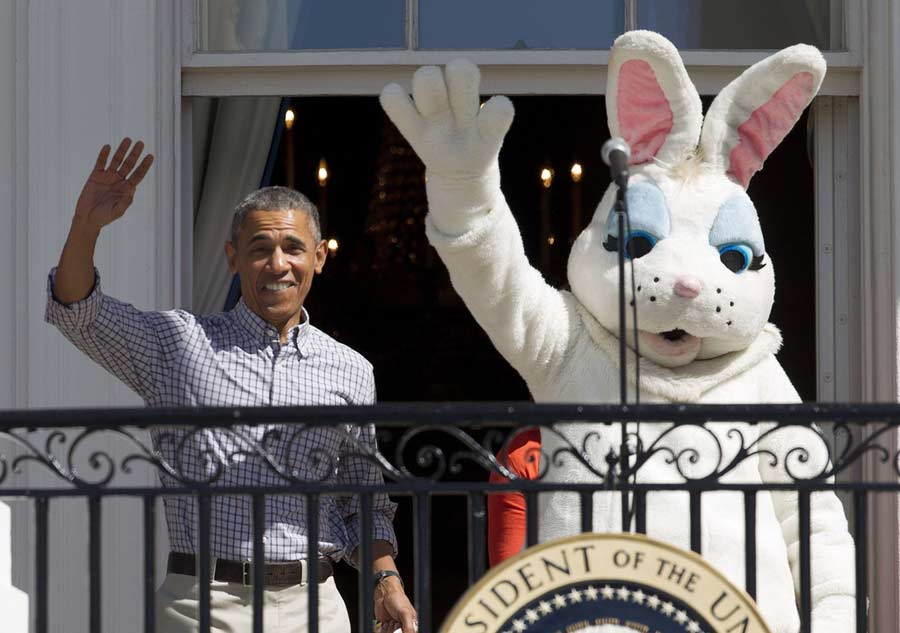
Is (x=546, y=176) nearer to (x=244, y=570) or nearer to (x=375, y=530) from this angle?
(x=375, y=530)

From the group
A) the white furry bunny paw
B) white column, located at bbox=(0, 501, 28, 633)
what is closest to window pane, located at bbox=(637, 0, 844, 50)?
the white furry bunny paw

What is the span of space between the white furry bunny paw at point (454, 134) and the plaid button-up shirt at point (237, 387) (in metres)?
0.55

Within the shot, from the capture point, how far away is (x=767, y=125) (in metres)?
4.79

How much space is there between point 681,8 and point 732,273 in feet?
4.34

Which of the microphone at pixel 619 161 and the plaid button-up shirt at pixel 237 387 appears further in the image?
the plaid button-up shirt at pixel 237 387

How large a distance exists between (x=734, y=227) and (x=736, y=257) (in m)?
0.08

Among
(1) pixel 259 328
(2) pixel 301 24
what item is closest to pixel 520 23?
(2) pixel 301 24

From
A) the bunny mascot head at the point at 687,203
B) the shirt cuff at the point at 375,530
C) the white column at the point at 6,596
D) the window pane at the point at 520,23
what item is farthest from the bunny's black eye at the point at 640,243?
the white column at the point at 6,596

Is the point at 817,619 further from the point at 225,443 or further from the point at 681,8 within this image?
the point at 681,8

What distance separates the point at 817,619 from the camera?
4484mm

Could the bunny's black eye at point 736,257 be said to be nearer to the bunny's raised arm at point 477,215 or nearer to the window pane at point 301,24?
the bunny's raised arm at point 477,215

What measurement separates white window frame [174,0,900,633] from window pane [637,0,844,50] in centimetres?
6

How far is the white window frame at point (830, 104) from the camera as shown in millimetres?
5422

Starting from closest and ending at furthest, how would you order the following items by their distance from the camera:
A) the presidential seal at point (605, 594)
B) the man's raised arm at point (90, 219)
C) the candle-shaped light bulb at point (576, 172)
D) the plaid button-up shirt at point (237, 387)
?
the presidential seal at point (605, 594) → the man's raised arm at point (90, 219) → the plaid button-up shirt at point (237, 387) → the candle-shaped light bulb at point (576, 172)
